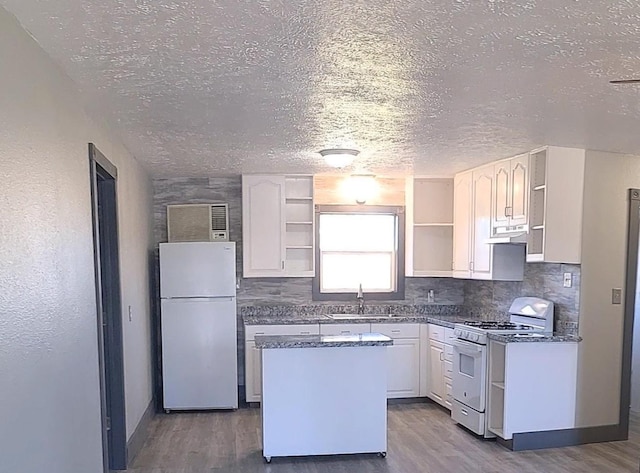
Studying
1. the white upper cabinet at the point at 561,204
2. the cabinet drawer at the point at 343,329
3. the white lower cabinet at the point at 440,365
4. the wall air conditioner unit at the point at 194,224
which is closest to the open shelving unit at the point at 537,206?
the white upper cabinet at the point at 561,204

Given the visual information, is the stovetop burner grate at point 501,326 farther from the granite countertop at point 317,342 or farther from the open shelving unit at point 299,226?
the open shelving unit at point 299,226

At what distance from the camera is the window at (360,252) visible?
19.5ft

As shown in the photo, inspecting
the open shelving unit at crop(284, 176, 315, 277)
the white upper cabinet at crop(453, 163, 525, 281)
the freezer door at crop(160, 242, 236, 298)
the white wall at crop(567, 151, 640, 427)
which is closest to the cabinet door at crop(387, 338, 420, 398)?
the white upper cabinet at crop(453, 163, 525, 281)

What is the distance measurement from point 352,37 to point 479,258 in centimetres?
365

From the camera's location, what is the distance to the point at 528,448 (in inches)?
165

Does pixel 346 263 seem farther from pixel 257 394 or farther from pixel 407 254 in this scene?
pixel 257 394

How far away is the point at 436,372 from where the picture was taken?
5379 millimetres

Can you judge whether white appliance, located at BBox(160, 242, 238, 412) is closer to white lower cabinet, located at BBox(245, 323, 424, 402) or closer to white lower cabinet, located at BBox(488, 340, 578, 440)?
white lower cabinet, located at BBox(245, 323, 424, 402)

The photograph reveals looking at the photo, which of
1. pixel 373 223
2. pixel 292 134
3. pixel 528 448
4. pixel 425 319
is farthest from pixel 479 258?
pixel 292 134

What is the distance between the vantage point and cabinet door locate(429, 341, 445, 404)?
5.27 metres

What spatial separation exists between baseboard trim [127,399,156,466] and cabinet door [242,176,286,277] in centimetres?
161

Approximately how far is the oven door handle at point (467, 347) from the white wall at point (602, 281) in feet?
2.53

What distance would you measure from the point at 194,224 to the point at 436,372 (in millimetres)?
2907

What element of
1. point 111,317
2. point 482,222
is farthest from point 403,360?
point 111,317
